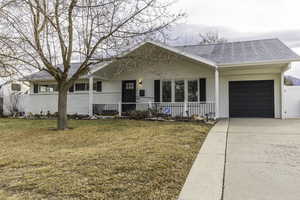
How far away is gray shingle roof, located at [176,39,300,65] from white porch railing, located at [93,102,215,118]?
7.77 feet

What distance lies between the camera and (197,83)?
1234 cm

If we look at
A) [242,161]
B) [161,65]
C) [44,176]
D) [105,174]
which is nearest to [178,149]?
[242,161]

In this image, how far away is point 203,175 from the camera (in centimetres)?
373

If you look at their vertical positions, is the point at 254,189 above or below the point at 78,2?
below

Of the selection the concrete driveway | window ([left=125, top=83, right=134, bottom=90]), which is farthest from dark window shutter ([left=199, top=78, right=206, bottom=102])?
the concrete driveway

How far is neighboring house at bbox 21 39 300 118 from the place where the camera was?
35.3ft

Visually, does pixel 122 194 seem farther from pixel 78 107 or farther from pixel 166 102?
pixel 78 107

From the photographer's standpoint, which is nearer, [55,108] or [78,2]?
[78,2]

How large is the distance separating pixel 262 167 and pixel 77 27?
23.9 ft

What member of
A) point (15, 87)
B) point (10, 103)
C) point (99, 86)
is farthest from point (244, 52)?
point (15, 87)

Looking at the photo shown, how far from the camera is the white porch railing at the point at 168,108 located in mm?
11242

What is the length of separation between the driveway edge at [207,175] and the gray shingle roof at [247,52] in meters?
5.91

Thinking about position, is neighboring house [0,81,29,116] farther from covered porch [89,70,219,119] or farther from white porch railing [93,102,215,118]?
white porch railing [93,102,215,118]

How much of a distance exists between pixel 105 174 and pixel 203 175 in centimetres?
163
